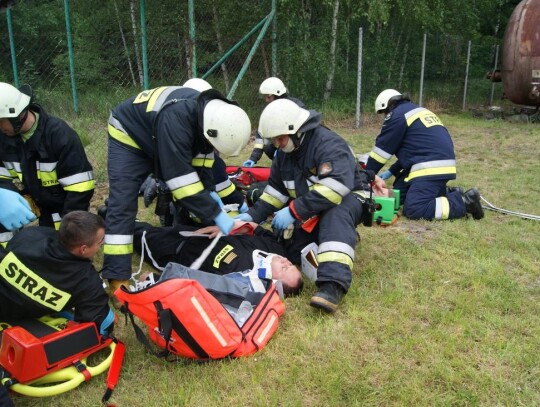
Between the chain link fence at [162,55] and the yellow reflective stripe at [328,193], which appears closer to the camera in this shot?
the yellow reflective stripe at [328,193]

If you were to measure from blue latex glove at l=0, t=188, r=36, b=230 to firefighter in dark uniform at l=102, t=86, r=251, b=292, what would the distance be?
0.59 metres

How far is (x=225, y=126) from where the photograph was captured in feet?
10.3

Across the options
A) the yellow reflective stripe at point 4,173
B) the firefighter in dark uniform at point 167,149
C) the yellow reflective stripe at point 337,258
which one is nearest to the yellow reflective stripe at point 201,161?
the firefighter in dark uniform at point 167,149

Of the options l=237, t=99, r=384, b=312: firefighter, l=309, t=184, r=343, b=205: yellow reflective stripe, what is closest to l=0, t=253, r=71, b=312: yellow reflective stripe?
l=237, t=99, r=384, b=312: firefighter

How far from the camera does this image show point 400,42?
15.6m

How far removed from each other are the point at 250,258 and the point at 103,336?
4.00 ft

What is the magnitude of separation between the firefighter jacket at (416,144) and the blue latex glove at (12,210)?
3.86m

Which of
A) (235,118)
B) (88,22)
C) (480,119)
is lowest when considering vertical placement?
(480,119)

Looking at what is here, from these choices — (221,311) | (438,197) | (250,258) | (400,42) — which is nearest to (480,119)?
(400,42)

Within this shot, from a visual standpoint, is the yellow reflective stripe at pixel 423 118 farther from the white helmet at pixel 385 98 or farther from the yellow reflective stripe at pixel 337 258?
the yellow reflective stripe at pixel 337 258

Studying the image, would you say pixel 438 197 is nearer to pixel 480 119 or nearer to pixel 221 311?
pixel 221 311

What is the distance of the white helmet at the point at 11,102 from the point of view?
130 inches

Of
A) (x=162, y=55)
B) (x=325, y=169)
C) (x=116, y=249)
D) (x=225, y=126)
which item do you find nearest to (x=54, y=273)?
(x=116, y=249)

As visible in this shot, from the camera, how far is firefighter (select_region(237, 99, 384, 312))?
126 inches
